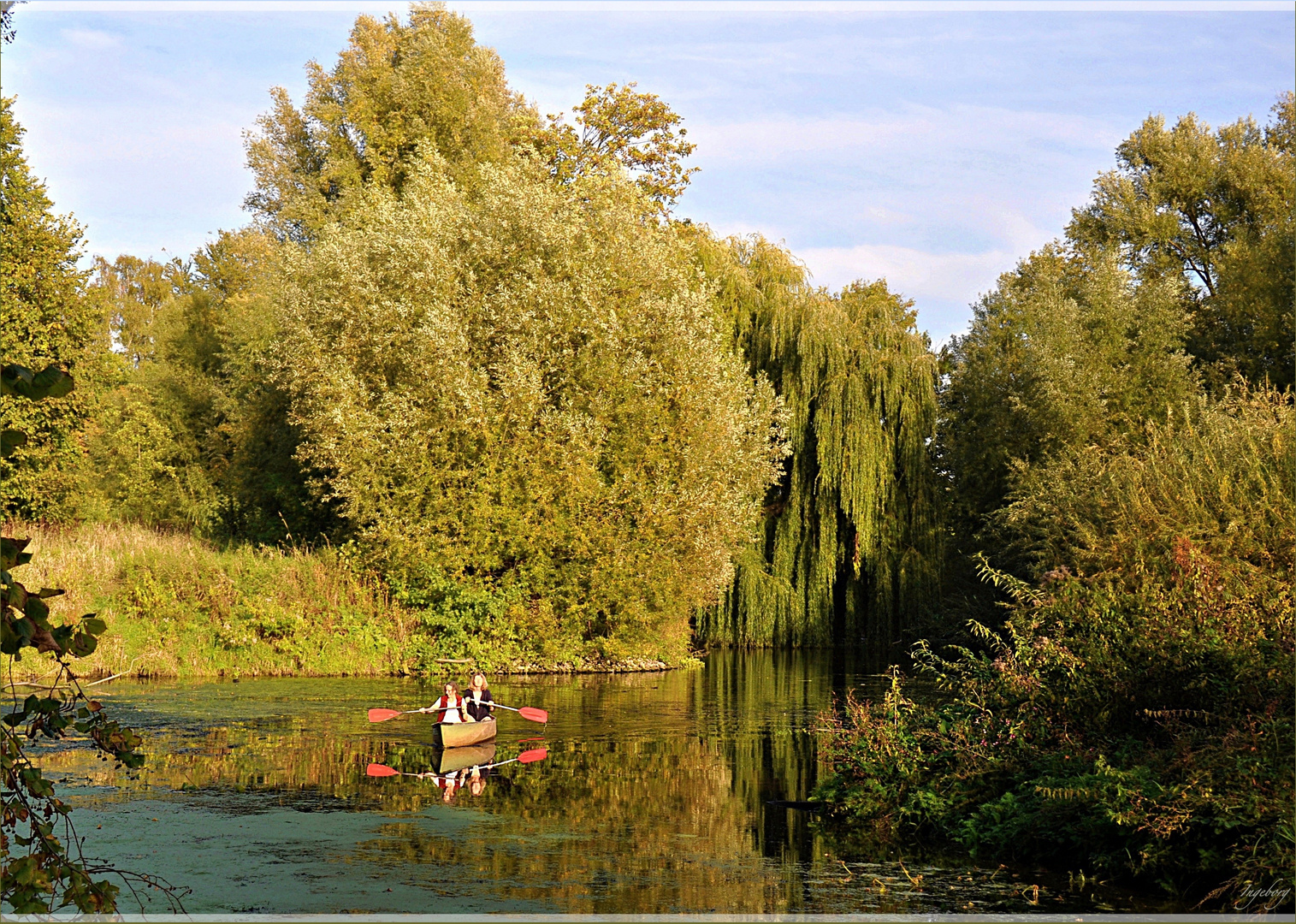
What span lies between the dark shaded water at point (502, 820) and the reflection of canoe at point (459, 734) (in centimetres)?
31

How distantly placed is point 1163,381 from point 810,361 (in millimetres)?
8211

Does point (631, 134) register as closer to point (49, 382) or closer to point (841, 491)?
point (841, 491)

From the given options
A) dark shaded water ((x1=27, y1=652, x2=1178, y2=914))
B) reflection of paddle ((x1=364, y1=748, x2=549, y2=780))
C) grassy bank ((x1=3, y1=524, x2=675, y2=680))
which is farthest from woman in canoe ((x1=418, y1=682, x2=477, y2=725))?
grassy bank ((x1=3, y1=524, x2=675, y2=680))

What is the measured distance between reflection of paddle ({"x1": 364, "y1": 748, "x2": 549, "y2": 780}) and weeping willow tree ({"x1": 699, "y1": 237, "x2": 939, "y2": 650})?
569 inches

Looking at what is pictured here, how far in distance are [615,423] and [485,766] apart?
12.1 m

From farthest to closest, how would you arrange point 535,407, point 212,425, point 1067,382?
point 212,425, point 1067,382, point 535,407

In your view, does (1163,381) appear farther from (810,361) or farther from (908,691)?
(908,691)

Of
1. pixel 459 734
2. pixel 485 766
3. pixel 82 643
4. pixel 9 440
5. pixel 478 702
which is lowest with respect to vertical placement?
pixel 485 766

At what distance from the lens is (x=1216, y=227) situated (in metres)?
35.6

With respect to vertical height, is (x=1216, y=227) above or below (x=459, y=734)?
above

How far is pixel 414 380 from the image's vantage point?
25.8 meters

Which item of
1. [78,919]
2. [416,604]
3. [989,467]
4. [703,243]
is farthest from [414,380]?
[78,919]

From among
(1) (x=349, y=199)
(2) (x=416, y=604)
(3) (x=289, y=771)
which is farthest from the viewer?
(1) (x=349, y=199)

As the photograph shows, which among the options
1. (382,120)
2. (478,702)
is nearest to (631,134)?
(382,120)
